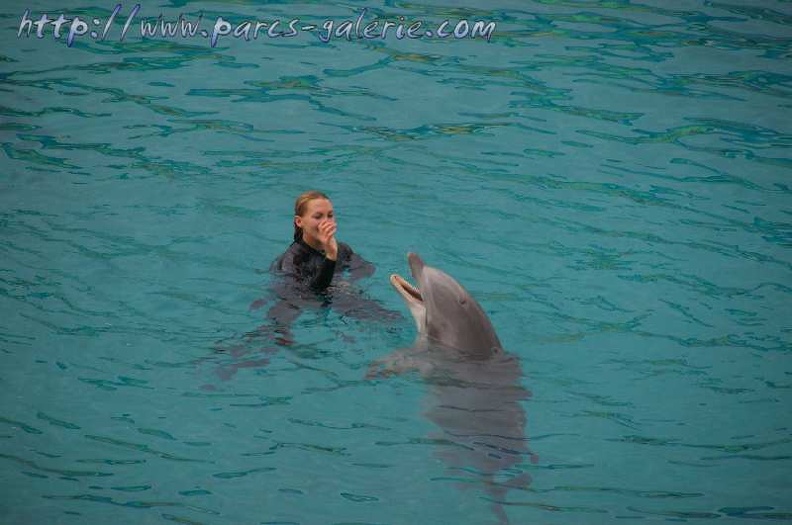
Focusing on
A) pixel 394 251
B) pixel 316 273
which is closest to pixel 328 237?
pixel 316 273

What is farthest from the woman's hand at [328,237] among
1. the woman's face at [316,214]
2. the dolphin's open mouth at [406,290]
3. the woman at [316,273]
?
the dolphin's open mouth at [406,290]

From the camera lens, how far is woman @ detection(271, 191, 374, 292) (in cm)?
677

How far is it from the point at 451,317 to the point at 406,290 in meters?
0.49

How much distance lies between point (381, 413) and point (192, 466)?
45.0 inches

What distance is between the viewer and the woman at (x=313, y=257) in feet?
22.2

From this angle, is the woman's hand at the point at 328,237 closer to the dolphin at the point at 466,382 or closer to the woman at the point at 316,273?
the woman at the point at 316,273

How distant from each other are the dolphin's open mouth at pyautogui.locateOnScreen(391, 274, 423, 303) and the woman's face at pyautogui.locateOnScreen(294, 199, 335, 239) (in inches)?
28.7

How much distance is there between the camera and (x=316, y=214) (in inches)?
271

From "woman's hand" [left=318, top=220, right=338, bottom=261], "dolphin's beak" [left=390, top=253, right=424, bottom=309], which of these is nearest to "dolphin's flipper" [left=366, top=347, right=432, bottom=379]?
"dolphin's beak" [left=390, top=253, right=424, bottom=309]

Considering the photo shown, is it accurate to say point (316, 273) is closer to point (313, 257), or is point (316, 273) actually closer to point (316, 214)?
point (313, 257)

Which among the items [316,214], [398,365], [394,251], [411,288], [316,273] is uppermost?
[316,214]

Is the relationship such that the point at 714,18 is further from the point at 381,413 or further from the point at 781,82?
the point at 381,413

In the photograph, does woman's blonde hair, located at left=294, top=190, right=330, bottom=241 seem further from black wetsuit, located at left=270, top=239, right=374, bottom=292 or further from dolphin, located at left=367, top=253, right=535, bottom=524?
Answer: dolphin, located at left=367, top=253, right=535, bottom=524

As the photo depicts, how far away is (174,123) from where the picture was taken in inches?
385
